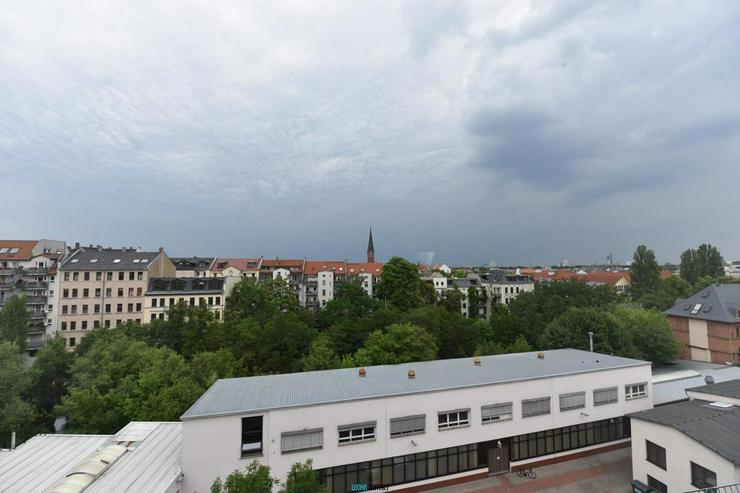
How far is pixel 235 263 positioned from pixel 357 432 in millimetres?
57086

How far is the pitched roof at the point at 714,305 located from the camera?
3450 cm

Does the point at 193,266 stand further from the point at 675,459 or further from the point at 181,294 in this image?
the point at 675,459

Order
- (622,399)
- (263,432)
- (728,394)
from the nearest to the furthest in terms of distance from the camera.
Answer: (263,432), (728,394), (622,399)

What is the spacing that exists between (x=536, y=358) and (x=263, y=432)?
627 inches

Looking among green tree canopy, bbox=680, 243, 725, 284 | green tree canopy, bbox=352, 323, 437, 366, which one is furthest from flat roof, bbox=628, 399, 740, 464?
green tree canopy, bbox=680, 243, 725, 284

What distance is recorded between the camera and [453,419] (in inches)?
593

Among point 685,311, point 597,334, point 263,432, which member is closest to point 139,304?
point 263,432

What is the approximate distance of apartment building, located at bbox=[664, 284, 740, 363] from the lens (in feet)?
111

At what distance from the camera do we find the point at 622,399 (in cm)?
1803

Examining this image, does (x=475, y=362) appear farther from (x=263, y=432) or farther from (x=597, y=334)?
(x=597, y=334)

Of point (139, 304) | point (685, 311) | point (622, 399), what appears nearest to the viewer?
point (622, 399)

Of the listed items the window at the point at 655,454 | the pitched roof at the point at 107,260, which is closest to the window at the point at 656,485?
the window at the point at 655,454

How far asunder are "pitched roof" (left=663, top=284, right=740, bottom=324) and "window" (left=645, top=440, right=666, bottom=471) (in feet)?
101

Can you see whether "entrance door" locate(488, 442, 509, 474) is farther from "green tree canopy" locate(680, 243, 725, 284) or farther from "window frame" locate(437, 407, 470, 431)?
"green tree canopy" locate(680, 243, 725, 284)
